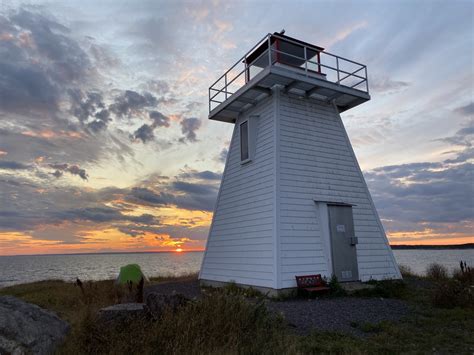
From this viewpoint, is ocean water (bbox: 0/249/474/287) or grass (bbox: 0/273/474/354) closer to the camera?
grass (bbox: 0/273/474/354)

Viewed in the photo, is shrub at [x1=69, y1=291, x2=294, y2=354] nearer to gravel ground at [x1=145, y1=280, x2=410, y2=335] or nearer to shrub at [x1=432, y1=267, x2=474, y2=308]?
gravel ground at [x1=145, y1=280, x2=410, y2=335]

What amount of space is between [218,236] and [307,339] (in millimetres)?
9471

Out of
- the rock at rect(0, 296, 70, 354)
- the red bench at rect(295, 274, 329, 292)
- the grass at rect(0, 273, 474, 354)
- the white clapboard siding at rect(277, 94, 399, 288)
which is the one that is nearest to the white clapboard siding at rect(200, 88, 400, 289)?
the white clapboard siding at rect(277, 94, 399, 288)

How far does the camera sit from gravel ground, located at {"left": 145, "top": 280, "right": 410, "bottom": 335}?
28.3 feet

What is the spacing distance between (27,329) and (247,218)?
942cm

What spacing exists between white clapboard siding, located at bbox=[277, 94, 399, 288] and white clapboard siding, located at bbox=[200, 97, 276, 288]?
498 millimetres

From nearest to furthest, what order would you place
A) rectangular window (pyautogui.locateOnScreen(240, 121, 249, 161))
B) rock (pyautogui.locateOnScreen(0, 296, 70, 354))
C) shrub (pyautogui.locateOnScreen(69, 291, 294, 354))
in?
rock (pyautogui.locateOnScreen(0, 296, 70, 354)) < shrub (pyautogui.locateOnScreen(69, 291, 294, 354)) < rectangular window (pyautogui.locateOnScreen(240, 121, 249, 161))

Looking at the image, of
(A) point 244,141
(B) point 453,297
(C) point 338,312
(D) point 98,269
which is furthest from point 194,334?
(D) point 98,269

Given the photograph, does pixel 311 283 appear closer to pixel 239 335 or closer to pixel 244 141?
pixel 244 141

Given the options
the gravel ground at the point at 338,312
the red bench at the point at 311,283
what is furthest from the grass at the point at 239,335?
the red bench at the point at 311,283

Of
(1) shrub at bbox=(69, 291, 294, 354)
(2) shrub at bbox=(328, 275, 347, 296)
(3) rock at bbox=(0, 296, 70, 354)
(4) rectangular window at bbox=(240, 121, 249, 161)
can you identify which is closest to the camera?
(3) rock at bbox=(0, 296, 70, 354)

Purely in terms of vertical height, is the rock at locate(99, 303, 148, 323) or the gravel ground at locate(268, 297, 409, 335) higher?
the rock at locate(99, 303, 148, 323)

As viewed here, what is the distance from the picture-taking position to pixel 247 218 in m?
14.6

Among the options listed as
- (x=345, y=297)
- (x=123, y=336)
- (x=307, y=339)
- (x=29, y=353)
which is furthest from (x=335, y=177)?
(x=29, y=353)
